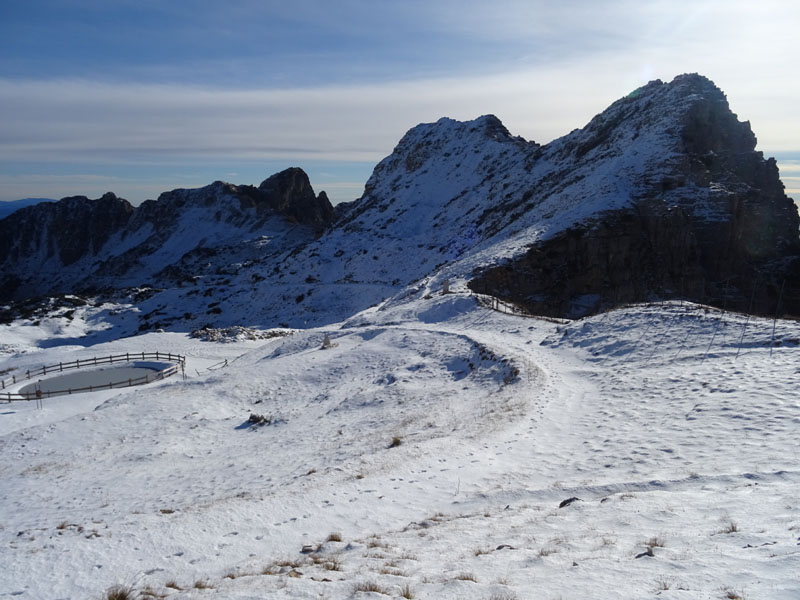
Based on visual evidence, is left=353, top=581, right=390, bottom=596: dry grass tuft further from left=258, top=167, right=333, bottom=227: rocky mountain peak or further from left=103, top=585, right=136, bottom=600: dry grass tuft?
left=258, top=167, right=333, bottom=227: rocky mountain peak

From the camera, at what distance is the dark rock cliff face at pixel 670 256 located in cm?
4053

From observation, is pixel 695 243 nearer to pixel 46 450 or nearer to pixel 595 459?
pixel 595 459

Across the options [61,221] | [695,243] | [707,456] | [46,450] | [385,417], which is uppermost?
[61,221]

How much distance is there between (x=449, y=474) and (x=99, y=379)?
3086 centimetres

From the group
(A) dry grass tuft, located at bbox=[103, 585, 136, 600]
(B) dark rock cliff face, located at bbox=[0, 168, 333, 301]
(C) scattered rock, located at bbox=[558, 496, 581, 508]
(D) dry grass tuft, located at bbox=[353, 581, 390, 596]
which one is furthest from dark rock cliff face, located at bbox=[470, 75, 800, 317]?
(B) dark rock cliff face, located at bbox=[0, 168, 333, 301]

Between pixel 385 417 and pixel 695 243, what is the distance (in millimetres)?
34107

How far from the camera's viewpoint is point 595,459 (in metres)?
12.2

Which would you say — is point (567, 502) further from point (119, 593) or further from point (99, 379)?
point (99, 379)

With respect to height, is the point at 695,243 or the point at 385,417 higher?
the point at 695,243

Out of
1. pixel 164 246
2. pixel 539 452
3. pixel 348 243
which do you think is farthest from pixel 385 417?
pixel 164 246

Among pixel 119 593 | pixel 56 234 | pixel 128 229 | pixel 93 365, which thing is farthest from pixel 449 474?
pixel 56 234

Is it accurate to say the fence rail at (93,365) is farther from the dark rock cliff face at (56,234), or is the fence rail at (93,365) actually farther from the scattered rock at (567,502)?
the dark rock cliff face at (56,234)

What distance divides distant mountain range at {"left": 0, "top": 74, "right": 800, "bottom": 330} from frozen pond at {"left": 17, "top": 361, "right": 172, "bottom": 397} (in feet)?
65.8

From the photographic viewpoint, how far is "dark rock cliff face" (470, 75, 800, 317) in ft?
133
